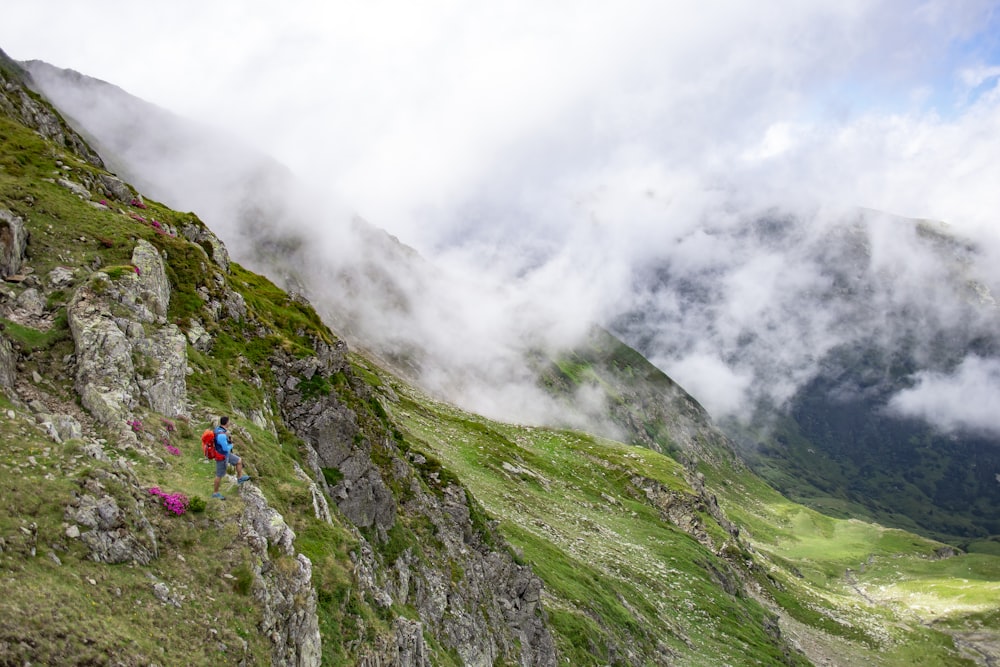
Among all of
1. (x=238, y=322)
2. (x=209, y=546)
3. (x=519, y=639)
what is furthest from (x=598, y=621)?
(x=209, y=546)

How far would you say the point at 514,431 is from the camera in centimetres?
17962

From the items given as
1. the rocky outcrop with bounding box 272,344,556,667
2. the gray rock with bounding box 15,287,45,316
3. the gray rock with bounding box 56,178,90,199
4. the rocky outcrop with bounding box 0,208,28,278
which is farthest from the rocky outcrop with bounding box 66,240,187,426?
the gray rock with bounding box 56,178,90,199

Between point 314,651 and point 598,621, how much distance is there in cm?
5491

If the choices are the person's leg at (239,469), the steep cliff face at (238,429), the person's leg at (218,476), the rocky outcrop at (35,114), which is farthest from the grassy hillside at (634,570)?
the rocky outcrop at (35,114)

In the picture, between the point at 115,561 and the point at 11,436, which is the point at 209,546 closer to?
the point at 115,561

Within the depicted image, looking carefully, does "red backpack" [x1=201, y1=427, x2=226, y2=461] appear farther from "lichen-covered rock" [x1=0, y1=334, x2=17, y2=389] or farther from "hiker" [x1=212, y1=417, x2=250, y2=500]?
"lichen-covered rock" [x1=0, y1=334, x2=17, y2=389]

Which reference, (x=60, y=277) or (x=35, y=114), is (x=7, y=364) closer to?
(x=60, y=277)

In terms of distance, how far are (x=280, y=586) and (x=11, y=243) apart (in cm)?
2531

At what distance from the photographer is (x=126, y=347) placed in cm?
2928

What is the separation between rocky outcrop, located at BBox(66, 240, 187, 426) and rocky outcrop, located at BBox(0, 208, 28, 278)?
351cm

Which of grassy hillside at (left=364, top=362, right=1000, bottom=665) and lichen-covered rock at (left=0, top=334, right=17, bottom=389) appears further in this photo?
grassy hillside at (left=364, top=362, right=1000, bottom=665)

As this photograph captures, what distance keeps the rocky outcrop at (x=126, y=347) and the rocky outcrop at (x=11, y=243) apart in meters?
3.51

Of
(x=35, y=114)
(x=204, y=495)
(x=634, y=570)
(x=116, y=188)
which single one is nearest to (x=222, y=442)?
(x=204, y=495)

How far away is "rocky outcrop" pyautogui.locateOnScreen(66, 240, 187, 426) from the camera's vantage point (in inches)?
1036
